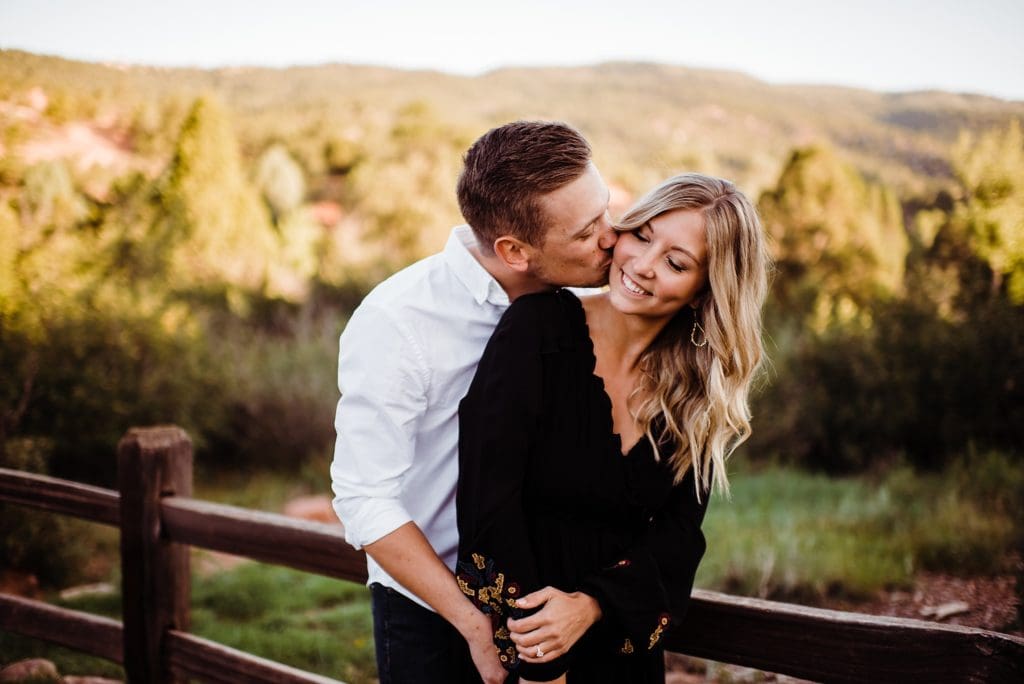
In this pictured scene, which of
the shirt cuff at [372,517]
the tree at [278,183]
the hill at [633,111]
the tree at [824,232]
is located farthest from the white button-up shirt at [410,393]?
the tree at [278,183]

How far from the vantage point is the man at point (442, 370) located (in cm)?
172

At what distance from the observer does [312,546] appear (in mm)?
2438

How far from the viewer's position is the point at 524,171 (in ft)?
5.95

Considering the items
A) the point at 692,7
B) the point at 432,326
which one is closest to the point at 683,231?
the point at 432,326

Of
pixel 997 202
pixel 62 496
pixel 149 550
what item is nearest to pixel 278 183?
pixel 997 202

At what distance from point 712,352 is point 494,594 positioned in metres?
0.74

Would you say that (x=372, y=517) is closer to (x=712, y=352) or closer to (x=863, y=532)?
(x=712, y=352)

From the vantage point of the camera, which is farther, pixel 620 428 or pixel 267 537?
pixel 267 537

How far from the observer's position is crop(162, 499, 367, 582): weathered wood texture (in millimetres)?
2373

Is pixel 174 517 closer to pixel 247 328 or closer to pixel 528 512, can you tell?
pixel 528 512

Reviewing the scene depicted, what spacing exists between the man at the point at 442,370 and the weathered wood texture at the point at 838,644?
384 millimetres

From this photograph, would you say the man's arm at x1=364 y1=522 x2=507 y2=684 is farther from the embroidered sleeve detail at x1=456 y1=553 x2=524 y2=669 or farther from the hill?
the hill

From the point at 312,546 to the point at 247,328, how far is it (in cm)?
1030

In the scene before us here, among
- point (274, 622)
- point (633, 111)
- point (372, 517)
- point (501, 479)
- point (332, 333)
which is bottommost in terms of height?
point (274, 622)
